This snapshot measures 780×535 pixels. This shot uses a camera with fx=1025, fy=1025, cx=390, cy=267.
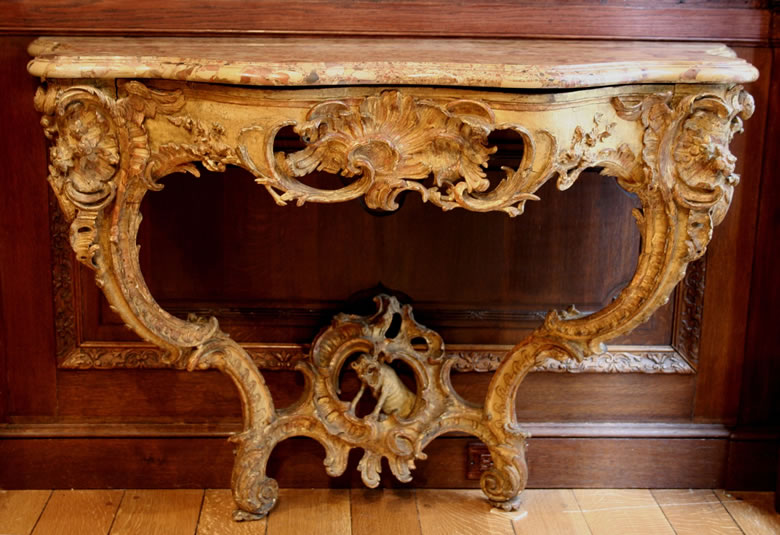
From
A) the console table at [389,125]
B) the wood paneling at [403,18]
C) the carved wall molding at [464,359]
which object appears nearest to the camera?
the console table at [389,125]

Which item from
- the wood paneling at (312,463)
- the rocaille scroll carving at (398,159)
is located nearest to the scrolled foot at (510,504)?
the wood paneling at (312,463)

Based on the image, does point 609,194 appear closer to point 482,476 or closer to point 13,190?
point 482,476

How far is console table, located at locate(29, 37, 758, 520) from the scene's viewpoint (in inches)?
73.0

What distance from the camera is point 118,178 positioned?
1962 mm

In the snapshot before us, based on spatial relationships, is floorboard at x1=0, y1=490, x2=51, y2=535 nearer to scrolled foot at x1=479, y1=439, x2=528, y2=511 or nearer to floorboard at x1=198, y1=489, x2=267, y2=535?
floorboard at x1=198, y1=489, x2=267, y2=535

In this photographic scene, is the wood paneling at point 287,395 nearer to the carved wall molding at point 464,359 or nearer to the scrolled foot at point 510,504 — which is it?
the carved wall molding at point 464,359

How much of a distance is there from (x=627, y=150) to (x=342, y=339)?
0.80 meters

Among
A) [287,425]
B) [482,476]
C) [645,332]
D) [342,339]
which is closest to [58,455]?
[287,425]

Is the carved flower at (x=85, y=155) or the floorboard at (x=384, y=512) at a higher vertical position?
the carved flower at (x=85, y=155)

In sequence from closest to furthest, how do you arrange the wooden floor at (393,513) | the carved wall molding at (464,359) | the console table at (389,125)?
1. the console table at (389,125)
2. the wooden floor at (393,513)
3. the carved wall molding at (464,359)

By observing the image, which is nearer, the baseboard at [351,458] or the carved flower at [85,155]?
the carved flower at [85,155]

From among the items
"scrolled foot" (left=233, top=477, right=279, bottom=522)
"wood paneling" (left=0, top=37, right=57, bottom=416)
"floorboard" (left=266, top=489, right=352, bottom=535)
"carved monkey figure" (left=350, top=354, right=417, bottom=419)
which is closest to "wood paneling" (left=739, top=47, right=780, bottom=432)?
"carved monkey figure" (left=350, top=354, right=417, bottom=419)

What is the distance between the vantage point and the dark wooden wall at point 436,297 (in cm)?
232

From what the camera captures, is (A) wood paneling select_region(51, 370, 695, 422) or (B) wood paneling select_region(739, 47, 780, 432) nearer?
(B) wood paneling select_region(739, 47, 780, 432)
